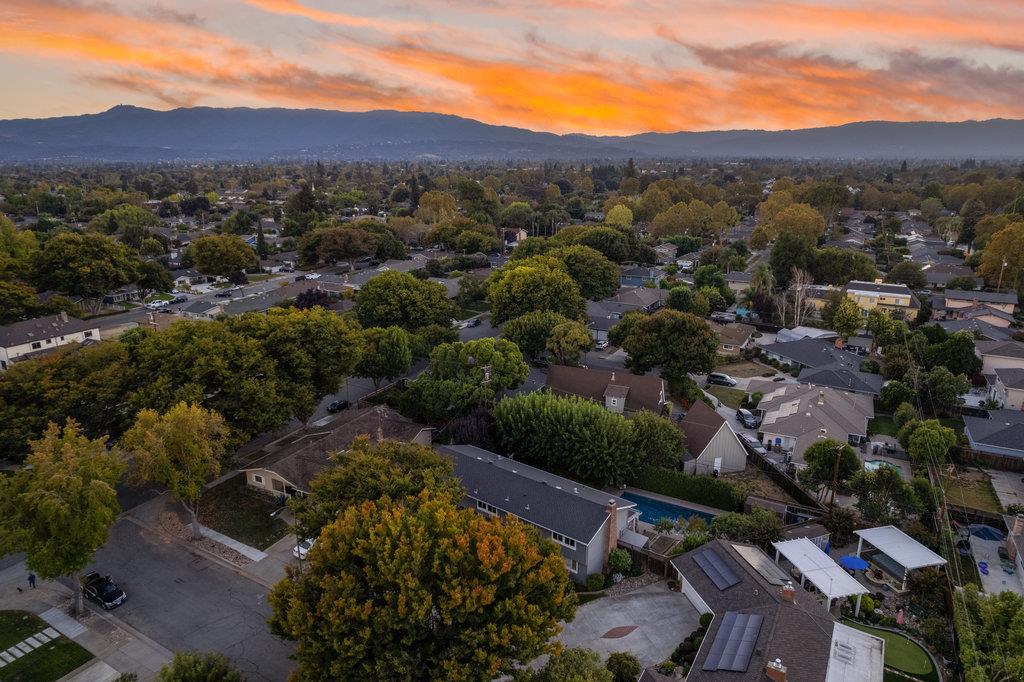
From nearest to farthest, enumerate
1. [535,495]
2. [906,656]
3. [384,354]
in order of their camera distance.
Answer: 1. [906,656]
2. [535,495]
3. [384,354]

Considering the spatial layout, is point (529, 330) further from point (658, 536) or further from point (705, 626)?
point (705, 626)

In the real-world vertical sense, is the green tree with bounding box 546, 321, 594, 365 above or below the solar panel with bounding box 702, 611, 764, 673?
above

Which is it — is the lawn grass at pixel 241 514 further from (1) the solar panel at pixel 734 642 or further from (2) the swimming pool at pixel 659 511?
(1) the solar panel at pixel 734 642

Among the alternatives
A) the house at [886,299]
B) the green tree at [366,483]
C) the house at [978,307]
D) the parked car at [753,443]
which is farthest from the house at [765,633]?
the house at [978,307]

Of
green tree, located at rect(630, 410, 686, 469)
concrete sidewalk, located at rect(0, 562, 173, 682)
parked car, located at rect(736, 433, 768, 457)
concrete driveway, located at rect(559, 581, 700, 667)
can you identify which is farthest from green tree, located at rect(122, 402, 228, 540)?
parked car, located at rect(736, 433, 768, 457)

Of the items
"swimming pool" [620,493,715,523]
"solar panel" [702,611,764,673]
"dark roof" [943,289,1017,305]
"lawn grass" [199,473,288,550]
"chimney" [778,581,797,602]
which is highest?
"dark roof" [943,289,1017,305]

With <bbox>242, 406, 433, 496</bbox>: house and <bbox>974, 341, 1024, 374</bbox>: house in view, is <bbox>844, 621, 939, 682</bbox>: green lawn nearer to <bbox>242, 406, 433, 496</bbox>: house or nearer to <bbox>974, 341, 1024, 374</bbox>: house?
<bbox>242, 406, 433, 496</bbox>: house

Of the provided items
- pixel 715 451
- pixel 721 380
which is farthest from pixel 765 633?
pixel 721 380

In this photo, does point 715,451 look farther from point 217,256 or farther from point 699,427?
point 217,256
